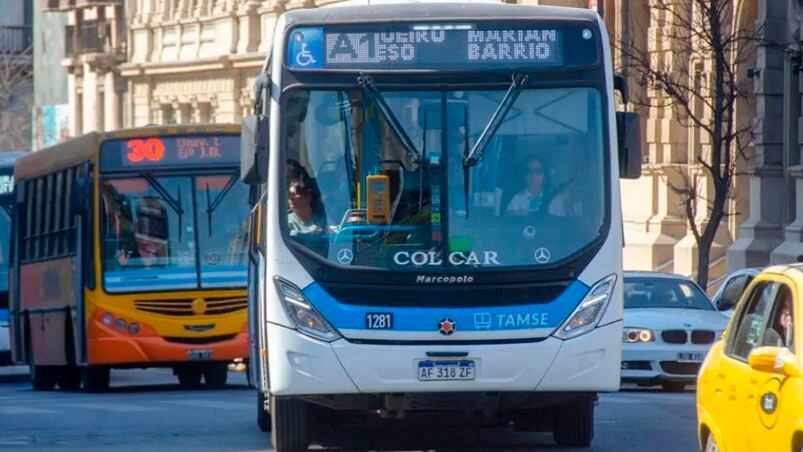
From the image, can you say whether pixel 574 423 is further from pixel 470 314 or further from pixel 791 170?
pixel 791 170

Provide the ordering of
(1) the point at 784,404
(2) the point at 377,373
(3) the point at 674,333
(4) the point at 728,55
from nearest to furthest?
(1) the point at 784,404 < (2) the point at 377,373 < (3) the point at 674,333 < (4) the point at 728,55

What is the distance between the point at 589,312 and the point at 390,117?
174 cm

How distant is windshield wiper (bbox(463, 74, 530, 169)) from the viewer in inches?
529

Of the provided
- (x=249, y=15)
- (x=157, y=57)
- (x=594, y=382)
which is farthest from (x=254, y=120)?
(x=157, y=57)

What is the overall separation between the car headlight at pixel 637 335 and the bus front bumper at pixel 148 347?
4496 millimetres

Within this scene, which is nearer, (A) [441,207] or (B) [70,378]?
(A) [441,207]

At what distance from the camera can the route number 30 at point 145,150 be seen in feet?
74.9

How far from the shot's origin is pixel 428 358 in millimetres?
13227

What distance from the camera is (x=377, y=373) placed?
13.2 metres

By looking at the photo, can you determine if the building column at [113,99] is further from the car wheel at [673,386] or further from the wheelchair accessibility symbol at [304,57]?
the wheelchair accessibility symbol at [304,57]

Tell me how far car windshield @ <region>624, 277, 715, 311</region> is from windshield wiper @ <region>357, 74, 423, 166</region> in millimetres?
8948

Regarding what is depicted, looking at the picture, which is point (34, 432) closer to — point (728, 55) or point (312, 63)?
point (312, 63)

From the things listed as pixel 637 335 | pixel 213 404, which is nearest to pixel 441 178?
pixel 213 404

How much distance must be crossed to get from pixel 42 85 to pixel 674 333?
5798 cm
